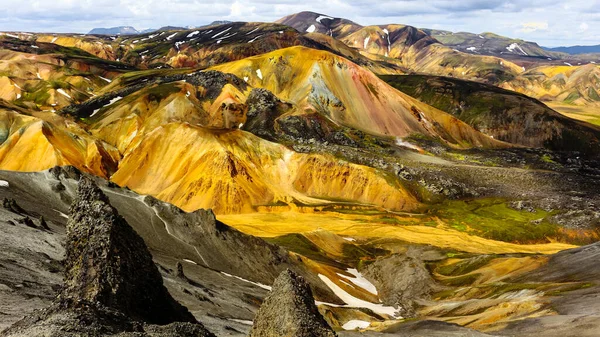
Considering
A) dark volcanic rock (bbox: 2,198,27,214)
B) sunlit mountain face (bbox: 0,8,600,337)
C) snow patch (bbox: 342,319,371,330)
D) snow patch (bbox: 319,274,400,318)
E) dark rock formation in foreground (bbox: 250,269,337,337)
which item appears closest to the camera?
dark rock formation in foreground (bbox: 250,269,337,337)

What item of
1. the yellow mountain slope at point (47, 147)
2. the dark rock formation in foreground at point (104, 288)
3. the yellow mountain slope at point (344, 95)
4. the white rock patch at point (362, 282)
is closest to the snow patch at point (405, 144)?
the yellow mountain slope at point (344, 95)

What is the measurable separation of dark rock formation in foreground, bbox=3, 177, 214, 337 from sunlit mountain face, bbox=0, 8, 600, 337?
0.08m

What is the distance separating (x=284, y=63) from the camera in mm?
195125

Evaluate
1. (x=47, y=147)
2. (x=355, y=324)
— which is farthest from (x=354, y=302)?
(x=47, y=147)

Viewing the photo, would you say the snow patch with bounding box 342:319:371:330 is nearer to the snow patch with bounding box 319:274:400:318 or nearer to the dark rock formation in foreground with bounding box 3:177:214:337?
the snow patch with bounding box 319:274:400:318

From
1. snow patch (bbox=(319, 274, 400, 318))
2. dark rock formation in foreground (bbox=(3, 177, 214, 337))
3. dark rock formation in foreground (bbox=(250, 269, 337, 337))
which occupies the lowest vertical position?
snow patch (bbox=(319, 274, 400, 318))

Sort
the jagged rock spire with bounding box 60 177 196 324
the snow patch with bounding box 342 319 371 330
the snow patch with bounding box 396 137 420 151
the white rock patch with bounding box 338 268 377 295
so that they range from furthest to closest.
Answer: the snow patch with bounding box 396 137 420 151 < the white rock patch with bounding box 338 268 377 295 < the snow patch with bounding box 342 319 371 330 < the jagged rock spire with bounding box 60 177 196 324

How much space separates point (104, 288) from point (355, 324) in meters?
40.0

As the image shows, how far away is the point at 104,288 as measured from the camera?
19.0 meters

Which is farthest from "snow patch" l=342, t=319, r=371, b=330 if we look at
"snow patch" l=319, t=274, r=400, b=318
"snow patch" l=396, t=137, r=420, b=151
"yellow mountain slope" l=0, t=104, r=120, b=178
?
"snow patch" l=396, t=137, r=420, b=151

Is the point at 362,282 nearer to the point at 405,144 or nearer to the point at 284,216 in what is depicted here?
the point at 284,216

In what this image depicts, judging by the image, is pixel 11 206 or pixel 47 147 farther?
pixel 47 147

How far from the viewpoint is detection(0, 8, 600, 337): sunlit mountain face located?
70.6 feet

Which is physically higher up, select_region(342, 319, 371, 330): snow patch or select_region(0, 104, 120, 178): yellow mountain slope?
select_region(0, 104, 120, 178): yellow mountain slope
